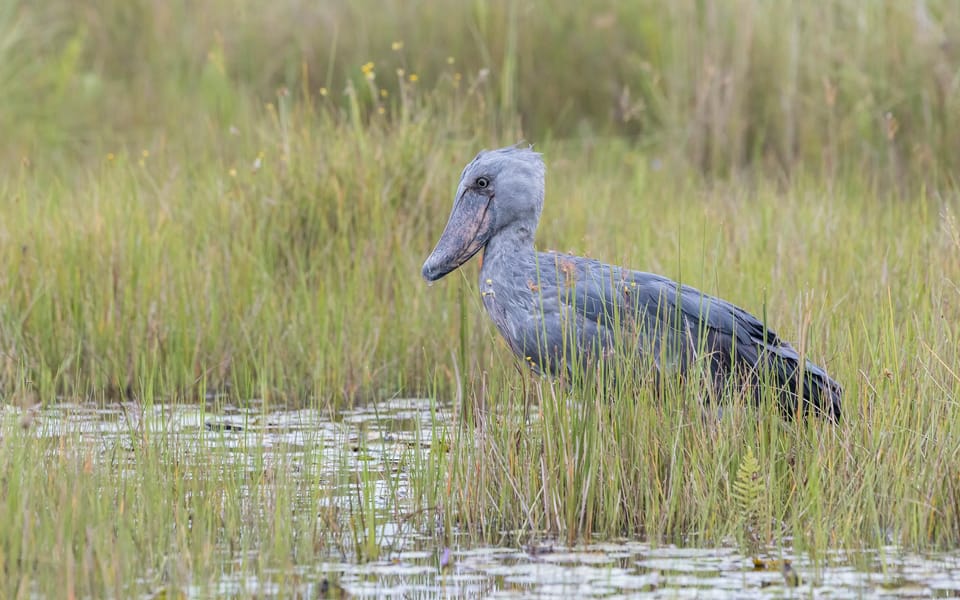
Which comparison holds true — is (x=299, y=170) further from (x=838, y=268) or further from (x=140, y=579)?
(x=140, y=579)

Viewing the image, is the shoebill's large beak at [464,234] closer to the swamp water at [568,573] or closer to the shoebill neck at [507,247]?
the shoebill neck at [507,247]

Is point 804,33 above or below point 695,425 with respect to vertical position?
above

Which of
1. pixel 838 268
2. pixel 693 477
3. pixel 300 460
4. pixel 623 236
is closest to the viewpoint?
pixel 693 477

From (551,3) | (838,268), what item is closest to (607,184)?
(838,268)

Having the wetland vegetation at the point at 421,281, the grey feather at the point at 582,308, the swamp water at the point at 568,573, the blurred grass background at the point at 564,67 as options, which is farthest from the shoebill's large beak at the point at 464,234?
the blurred grass background at the point at 564,67

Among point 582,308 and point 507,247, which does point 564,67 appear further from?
point 582,308

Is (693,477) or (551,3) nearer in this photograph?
(693,477)

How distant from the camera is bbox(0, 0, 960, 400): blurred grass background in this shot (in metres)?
6.12

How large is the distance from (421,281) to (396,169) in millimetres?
714

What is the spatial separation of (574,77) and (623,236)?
366cm

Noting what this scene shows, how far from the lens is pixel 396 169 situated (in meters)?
7.04

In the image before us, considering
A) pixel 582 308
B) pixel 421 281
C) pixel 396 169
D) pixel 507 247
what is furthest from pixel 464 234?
pixel 396 169

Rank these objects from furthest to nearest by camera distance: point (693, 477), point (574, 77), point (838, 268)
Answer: point (574, 77) → point (838, 268) → point (693, 477)

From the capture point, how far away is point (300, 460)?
4.74 metres
